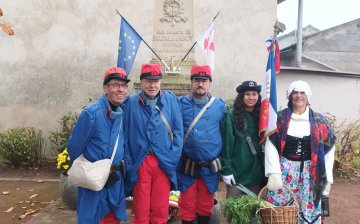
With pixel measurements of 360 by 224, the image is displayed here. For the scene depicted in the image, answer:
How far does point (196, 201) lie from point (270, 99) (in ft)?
4.59

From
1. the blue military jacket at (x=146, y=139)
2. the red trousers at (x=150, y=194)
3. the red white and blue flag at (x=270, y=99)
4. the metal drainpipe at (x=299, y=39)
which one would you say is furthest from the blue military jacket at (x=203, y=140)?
the metal drainpipe at (x=299, y=39)

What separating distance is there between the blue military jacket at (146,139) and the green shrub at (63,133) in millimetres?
4477

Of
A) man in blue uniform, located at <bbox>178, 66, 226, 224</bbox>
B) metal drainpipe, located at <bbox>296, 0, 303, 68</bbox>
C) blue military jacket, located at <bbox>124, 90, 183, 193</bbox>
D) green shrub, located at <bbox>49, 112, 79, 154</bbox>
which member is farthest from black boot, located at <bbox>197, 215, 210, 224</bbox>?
metal drainpipe, located at <bbox>296, 0, 303, 68</bbox>

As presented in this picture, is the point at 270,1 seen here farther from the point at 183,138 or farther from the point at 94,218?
the point at 94,218

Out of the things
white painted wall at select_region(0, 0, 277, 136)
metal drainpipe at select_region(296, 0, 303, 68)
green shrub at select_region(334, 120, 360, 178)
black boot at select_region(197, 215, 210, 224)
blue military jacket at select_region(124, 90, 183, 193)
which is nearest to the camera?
blue military jacket at select_region(124, 90, 183, 193)

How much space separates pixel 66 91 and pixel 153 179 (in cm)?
608

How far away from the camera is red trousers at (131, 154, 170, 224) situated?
3695 mm

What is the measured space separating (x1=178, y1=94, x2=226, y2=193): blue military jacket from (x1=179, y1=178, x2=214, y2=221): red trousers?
68 mm

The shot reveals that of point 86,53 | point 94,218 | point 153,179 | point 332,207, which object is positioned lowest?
point 332,207

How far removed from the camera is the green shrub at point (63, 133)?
26.3 ft

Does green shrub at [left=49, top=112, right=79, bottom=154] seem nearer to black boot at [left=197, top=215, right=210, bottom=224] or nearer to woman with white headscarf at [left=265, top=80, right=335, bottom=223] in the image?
black boot at [left=197, top=215, right=210, bottom=224]

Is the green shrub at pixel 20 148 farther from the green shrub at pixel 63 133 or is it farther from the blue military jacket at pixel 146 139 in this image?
the blue military jacket at pixel 146 139

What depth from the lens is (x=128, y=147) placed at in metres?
3.73

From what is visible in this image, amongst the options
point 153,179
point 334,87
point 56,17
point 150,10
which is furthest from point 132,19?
point 153,179
